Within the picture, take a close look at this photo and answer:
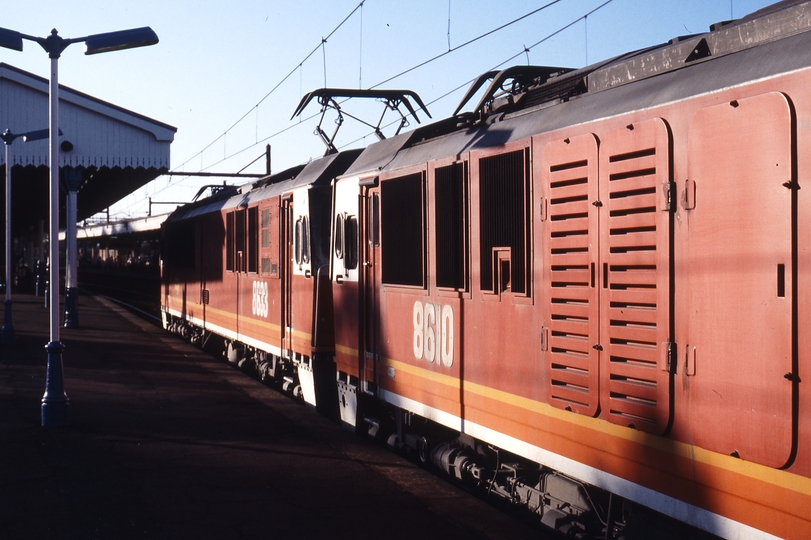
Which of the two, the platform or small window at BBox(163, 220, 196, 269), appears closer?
→ the platform

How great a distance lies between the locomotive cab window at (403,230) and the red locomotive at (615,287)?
3cm

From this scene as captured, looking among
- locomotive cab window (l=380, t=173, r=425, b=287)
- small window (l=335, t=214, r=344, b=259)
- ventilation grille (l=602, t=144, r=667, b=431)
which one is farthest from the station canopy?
ventilation grille (l=602, t=144, r=667, b=431)

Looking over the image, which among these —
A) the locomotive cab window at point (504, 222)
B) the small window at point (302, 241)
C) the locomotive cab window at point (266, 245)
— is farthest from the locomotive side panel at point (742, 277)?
the locomotive cab window at point (266, 245)

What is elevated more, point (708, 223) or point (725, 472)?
point (708, 223)

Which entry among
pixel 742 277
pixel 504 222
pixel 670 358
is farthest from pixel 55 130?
pixel 742 277

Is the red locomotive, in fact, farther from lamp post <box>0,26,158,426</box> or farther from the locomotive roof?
lamp post <box>0,26,158,426</box>

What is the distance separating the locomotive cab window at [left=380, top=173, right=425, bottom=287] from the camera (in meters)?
7.83

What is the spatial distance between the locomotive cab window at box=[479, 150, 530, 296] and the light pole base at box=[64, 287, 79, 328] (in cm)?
1914

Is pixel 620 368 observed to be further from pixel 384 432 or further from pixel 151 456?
pixel 151 456

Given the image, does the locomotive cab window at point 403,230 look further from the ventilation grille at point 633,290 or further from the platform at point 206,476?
the ventilation grille at point 633,290

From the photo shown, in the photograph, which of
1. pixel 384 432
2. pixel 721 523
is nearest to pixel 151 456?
pixel 384 432

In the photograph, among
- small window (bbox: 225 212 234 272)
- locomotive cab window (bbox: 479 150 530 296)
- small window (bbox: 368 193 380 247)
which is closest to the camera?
locomotive cab window (bbox: 479 150 530 296)

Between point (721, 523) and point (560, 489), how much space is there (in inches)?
71.8

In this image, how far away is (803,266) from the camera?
3.82 m
